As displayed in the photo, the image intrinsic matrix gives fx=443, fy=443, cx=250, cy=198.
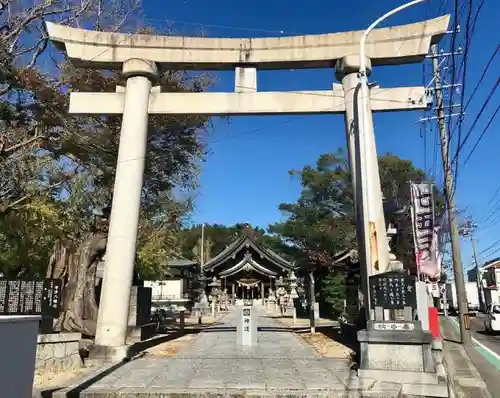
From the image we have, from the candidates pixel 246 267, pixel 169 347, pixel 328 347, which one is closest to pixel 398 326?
pixel 328 347

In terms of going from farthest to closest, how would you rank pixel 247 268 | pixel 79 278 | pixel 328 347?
pixel 247 268 < pixel 328 347 < pixel 79 278

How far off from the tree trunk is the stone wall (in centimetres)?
240

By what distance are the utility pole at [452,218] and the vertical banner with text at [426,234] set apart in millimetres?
1710

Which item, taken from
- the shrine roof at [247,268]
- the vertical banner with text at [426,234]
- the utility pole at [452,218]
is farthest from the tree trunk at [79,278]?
the shrine roof at [247,268]

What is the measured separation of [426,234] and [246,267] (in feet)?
93.2

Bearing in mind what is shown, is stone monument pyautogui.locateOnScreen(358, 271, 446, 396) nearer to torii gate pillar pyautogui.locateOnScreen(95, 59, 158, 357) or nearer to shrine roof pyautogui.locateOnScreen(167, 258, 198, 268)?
torii gate pillar pyautogui.locateOnScreen(95, 59, 158, 357)

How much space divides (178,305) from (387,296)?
123 ft

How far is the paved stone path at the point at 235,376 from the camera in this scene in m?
6.48

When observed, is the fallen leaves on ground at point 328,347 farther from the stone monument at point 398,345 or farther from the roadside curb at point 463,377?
the stone monument at point 398,345

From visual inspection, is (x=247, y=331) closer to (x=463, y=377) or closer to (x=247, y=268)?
(x=463, y=377)

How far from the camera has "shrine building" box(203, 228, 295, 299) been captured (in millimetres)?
42156

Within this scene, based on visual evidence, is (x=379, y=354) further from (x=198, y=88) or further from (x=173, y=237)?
(x=173, y=237)

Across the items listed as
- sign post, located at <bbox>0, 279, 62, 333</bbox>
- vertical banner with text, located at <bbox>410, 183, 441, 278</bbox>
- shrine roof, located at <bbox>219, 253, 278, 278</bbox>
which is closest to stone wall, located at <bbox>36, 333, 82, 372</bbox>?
sign post, located at <bbox>0, 279, 62, 333</bbox>

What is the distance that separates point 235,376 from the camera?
773 centimetres
